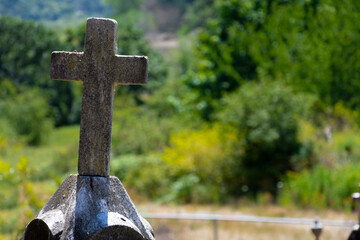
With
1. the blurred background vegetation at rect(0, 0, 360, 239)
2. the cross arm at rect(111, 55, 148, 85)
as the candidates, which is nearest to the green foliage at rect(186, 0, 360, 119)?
the blurred background vegetation at rect(0, 0, 360, 239)

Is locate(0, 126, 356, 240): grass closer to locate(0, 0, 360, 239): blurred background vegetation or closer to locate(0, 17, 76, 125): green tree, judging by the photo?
locate(0, 0, 360, 239): blurred background vegetation

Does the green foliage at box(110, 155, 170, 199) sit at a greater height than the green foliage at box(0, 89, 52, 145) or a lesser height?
lesser

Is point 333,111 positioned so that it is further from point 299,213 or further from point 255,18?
point 299,213

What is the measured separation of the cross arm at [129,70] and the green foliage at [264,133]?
584 inches

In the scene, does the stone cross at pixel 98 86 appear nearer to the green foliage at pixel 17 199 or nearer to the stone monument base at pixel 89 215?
the stone monument base at pixel 89 215

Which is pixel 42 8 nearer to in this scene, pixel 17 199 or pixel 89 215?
pixel 17 199

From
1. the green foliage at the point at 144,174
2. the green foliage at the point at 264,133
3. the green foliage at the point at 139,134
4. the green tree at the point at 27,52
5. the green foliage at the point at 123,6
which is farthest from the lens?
the green foliage at the point at 123,6

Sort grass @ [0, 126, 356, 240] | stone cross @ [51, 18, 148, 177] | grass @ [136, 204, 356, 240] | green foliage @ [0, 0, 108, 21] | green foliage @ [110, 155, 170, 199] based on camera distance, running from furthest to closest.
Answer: green foliage @ [0, 0, 108, 21] < green foliage @ [110, 155, 170, 199] < grass @ [136, 204, 356, 240] < grass @ [0, 126, 356, 240] < stone cross @ [51, 18, 148, 177]

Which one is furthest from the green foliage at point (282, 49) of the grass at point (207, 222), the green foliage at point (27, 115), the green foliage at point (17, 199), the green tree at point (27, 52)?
the green foliage at point (17, 199)

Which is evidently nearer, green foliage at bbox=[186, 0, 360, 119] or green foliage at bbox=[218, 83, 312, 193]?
green foliage at bbox=[218, 83, 312, 193]

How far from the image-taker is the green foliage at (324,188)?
591 inches

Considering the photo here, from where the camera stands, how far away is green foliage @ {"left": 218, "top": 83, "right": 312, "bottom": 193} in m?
18.0

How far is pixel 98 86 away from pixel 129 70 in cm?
18

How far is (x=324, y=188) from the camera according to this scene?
1555cm
